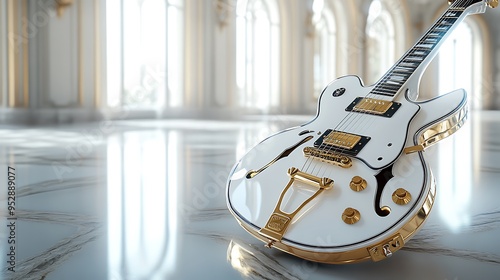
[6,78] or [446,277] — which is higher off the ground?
[6,78]

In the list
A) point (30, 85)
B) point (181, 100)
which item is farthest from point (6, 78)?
point (181, 100)

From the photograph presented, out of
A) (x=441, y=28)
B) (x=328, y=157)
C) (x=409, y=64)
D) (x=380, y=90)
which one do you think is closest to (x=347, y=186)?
(x=328, y=157)

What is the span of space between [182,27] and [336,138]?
8452 millimetres

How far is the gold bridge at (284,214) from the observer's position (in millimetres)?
1067

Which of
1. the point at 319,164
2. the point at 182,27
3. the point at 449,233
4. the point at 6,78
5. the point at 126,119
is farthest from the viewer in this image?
the point at 182,27

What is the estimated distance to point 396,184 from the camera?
3.58 ft

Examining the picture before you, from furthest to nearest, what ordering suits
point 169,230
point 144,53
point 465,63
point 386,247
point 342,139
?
1. point 465,63
2. point 144,53
3. point 169,230
4. point 342,139
5. point 386,247

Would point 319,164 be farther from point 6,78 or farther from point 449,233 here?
point 6,78

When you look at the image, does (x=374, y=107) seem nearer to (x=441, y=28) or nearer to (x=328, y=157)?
(x=328, y=157)

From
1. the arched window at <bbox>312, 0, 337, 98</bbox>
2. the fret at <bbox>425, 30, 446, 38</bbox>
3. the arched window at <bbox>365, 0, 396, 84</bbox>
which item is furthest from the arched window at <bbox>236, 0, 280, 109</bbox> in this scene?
the fret at <bbox>425, 30, 446, 38</bbox>

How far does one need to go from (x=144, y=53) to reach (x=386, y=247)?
8.34 metres

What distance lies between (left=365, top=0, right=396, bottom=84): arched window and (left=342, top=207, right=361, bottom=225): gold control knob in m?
14.2

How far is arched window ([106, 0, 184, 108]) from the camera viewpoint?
8.23m

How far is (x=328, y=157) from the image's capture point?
123 cm
